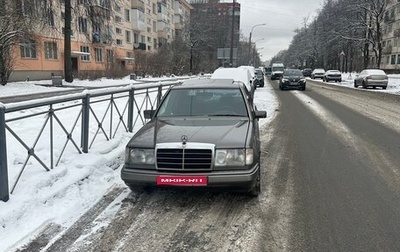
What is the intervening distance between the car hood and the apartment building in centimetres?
2263

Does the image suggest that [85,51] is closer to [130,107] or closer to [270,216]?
[130,107]

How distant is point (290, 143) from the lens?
827cm

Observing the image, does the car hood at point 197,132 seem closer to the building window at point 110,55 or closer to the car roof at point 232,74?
the car roof at point 232,74

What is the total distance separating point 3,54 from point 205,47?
4814cm

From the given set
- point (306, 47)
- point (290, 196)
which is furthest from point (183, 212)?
point (306, 47)

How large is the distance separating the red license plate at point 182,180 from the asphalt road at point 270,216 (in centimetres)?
36

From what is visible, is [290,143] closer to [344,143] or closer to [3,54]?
[344,143]

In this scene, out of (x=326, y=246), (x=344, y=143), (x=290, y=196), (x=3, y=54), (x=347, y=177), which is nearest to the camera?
(x=326, y=246)

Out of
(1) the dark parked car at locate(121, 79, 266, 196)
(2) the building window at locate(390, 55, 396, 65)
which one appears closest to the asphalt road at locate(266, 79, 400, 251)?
(1) the dark parked car at locate(121, 79, 266, 196)

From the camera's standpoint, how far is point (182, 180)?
4.25 metres

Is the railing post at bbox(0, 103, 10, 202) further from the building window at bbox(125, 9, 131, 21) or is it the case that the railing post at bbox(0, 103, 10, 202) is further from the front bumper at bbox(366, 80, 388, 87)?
the building window at bbox(125, 9, 131, 21)

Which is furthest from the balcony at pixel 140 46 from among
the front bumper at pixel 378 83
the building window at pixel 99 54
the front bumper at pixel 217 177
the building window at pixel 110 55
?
the front bumper at pixel 217 177

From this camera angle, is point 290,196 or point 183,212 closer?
point 183,212

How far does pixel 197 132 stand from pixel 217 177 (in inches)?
27.9
